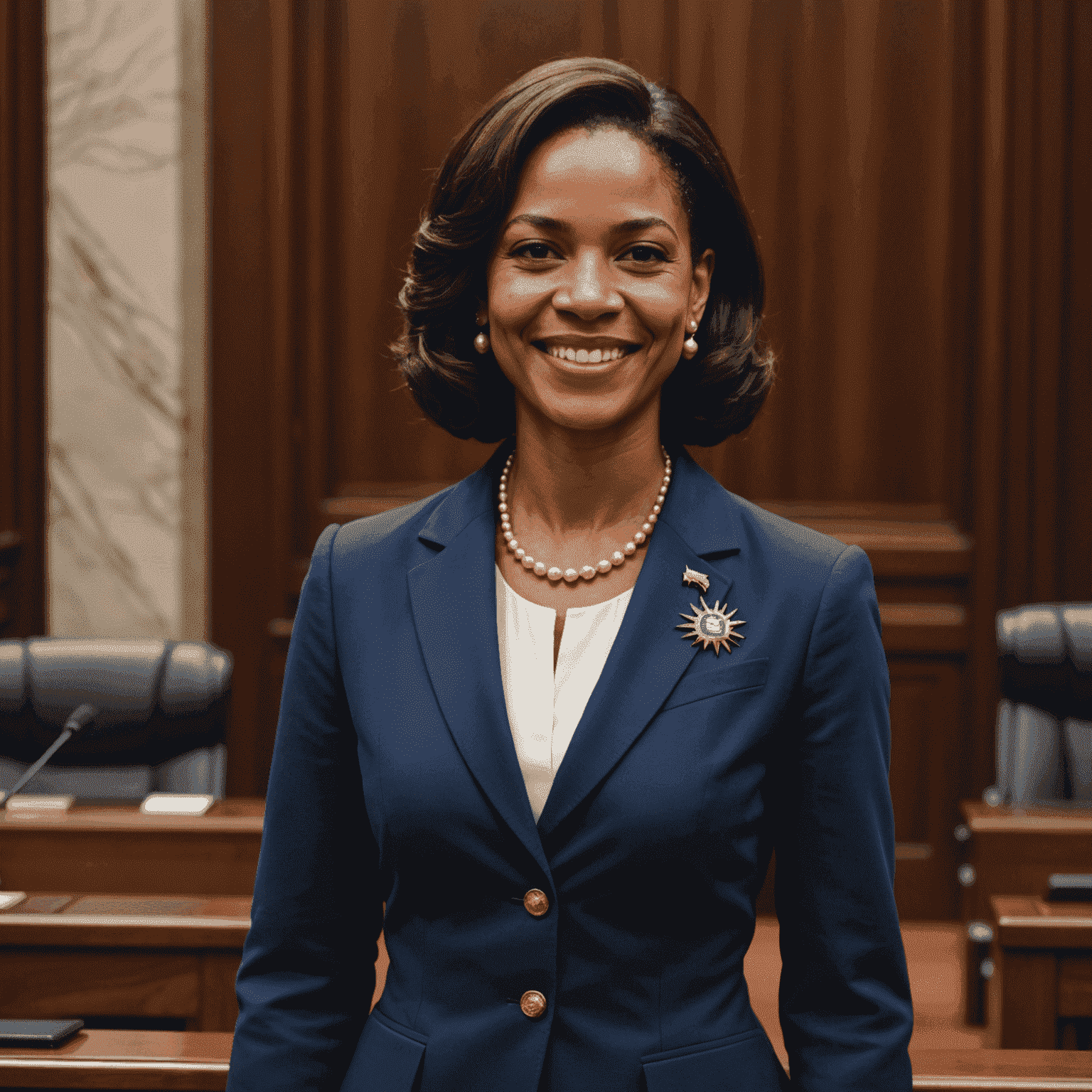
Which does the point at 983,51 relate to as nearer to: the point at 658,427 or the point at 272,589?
the point at 272,589

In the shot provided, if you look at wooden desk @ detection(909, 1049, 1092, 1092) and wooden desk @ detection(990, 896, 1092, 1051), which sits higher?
wooden desk @ detection(909, 1049, 1092, 1092)

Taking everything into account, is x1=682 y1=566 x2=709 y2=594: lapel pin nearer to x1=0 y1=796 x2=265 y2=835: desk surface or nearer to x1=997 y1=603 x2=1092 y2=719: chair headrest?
x1=0 y1=796 x2=265 y2=835: desk surface

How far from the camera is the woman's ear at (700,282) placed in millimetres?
1002

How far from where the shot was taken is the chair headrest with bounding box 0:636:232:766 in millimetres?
2484

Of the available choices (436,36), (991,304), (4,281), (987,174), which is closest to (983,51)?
(987,174)

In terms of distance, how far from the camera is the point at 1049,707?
2.62m

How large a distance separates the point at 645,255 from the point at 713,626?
0.28 meters

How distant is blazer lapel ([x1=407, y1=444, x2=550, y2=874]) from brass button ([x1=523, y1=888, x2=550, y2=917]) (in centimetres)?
2

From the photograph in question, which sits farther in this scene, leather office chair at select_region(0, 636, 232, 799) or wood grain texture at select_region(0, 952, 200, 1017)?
leather office chair at select_region(0, 636, 232, 799)

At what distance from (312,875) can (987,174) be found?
3191 mm

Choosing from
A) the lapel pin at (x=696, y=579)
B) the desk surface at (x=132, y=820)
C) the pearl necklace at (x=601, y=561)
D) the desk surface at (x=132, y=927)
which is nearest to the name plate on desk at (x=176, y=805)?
the desk surface at (x=132, y=820)

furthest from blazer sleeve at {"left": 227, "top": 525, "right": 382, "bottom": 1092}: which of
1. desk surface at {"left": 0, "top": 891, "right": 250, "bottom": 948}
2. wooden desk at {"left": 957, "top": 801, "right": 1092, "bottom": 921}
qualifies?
wooden desk at {"left": 957, "top": 801, "right": 1092, "bottom": 921}

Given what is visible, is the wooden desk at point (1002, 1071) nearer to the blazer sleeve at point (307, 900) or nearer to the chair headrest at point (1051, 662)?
the blazer sleeve at point (307, 900)

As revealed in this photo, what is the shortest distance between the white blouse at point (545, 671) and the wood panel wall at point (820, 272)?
2595 mm
